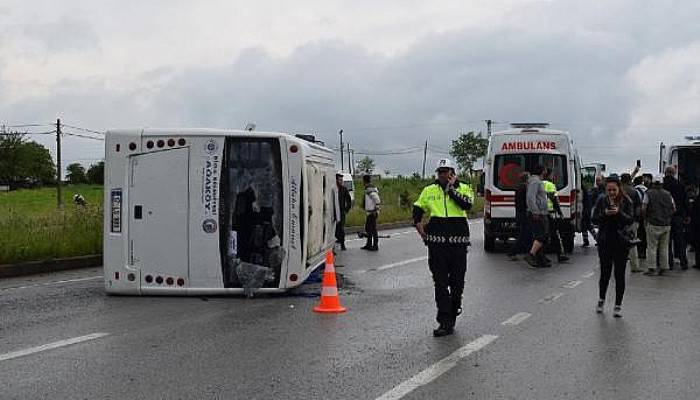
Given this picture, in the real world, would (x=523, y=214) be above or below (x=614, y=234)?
above

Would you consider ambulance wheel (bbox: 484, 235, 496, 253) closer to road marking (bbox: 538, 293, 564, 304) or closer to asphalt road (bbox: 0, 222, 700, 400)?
asphalt road (bbox: 0, 222, 700, 400)

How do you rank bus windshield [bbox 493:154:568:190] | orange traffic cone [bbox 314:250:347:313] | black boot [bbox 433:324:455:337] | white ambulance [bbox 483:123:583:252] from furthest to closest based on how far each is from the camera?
bus windshield [bbox 493:154:568:190], white ambulance [bbox 483:123:583:252], orange traffic cone [bbox 314:250:347:313], black boot [bbox 433:324:455:337]

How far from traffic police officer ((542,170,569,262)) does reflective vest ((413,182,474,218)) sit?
7430 millimetres

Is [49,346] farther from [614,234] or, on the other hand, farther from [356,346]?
[614,234]

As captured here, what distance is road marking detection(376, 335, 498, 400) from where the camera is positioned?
6246mm

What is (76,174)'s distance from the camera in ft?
448

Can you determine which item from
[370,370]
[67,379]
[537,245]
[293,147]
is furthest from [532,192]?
[67,379]

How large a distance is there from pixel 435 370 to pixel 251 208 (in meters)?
4.71

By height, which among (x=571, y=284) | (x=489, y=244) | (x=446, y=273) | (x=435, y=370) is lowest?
(x=435, y=370)

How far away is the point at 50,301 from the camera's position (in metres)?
11.3

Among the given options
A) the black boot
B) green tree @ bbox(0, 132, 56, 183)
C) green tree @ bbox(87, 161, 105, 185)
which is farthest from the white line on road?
green tree @ bbox(87, 161, 105, 185)

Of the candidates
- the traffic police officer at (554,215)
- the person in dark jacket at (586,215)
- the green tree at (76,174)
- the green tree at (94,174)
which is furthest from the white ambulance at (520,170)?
the green tree at (76,174)

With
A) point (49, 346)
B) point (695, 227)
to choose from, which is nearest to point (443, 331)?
point (49, 346)

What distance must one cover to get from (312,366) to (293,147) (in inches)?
174
